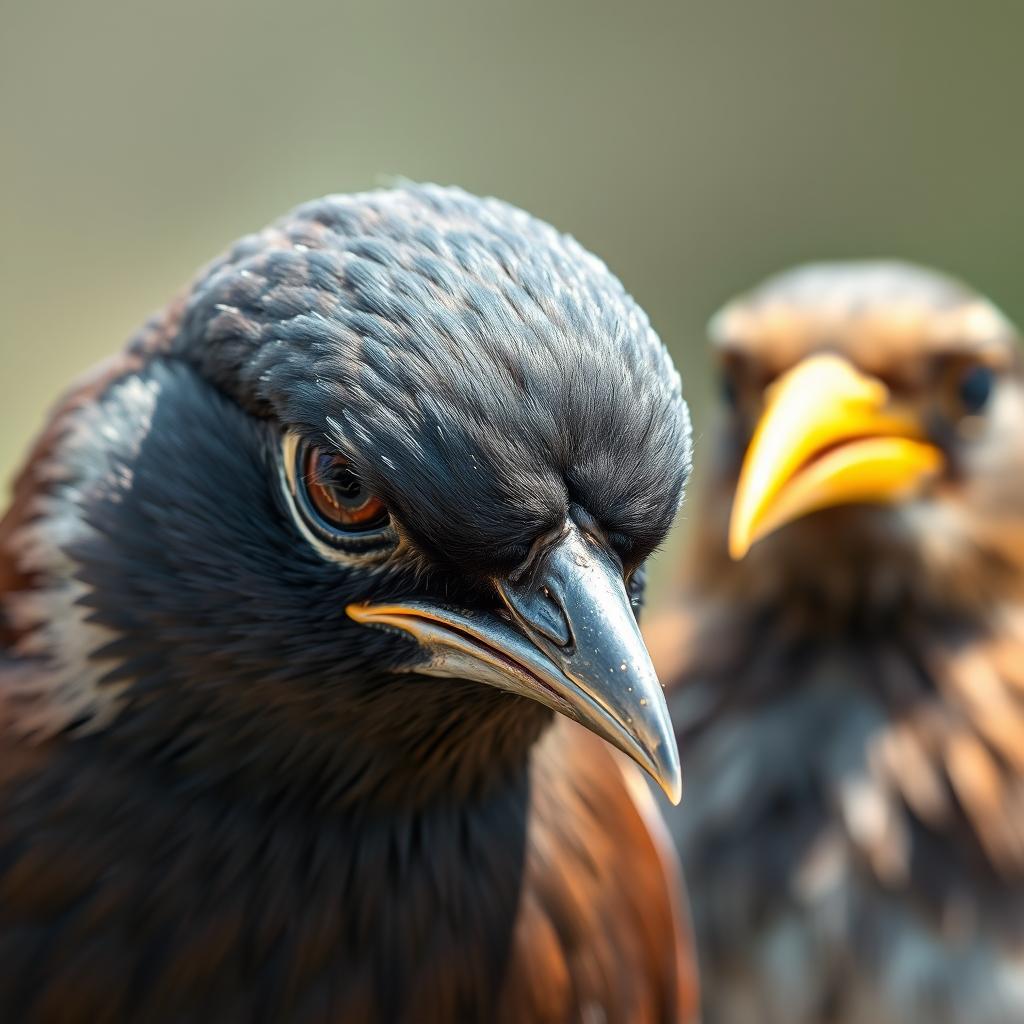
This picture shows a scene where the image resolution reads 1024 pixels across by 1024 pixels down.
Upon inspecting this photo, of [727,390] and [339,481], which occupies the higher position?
[339,481]

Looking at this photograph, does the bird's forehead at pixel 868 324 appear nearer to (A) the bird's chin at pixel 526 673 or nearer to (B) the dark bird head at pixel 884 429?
(B) the dark bird head at pixel 884 429

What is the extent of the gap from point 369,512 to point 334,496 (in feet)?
0.12

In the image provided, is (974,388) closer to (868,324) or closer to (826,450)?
(868,324)

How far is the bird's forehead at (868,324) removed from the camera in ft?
9.17

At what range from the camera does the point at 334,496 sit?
63.2 inches

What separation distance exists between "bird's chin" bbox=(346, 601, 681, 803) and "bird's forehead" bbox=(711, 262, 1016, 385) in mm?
1348

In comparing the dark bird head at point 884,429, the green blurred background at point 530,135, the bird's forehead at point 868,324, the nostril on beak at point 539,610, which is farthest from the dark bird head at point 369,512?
the green blurred background at point 530,135

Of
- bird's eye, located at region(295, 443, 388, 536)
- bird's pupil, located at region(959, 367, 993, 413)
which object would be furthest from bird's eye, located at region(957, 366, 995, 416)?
bird's eye, located at region(295, 443, 388, 536)

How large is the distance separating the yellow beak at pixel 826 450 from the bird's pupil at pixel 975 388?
0.12m

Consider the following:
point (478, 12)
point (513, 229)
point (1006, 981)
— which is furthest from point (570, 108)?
point (513, 229)

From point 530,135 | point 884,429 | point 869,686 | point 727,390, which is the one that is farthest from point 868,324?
point 530,135

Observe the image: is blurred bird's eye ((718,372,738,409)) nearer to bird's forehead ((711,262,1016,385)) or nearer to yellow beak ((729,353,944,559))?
bird's forehead ((711,262,1016,385))

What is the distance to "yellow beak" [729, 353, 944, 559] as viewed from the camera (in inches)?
100.0

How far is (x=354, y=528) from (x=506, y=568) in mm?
155
